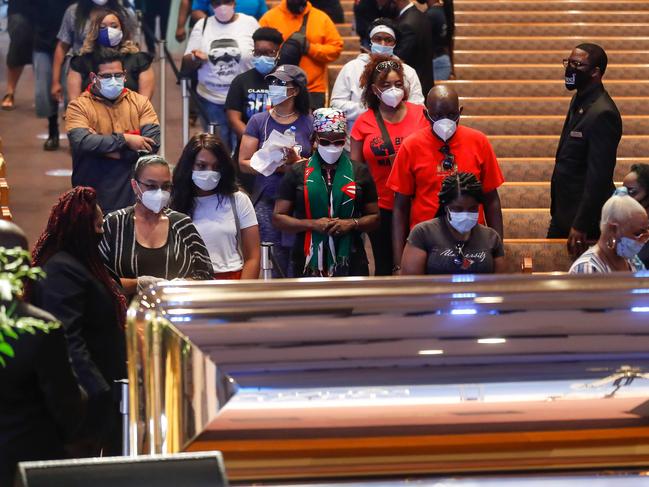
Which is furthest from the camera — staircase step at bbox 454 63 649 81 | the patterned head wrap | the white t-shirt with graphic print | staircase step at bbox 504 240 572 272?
staircase step at bbox 454 63 649 81

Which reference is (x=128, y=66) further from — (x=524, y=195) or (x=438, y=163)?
(x=524, y=195)

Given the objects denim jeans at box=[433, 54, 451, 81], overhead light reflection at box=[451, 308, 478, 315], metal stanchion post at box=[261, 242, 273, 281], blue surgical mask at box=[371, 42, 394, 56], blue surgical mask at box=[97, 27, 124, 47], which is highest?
overhead light reflection at box=[451, 308, 478, 315]

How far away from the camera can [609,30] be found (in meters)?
11.3

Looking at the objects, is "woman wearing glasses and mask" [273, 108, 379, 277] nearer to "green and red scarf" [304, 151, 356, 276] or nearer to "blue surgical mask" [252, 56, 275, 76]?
"green and red scarf" [304, 151, 356, 276]

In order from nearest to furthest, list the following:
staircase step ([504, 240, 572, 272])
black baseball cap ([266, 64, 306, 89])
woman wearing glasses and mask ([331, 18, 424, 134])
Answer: staircase step ([504, 240, 572, 272]) → black baseball cap ([266, 64, 306, 89]) → woman wearing glasses and mask ([331, 18, 424, 134])

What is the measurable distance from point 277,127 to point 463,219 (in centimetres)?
205

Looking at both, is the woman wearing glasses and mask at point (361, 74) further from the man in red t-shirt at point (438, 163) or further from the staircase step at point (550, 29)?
the staircase step at point (550, 29)

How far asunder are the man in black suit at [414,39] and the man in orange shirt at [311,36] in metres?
0.49

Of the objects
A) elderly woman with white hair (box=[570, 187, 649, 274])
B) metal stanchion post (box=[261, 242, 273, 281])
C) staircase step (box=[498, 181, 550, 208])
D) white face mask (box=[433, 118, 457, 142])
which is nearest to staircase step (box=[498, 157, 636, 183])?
staircase step (box=[498, 181, 550, 208])

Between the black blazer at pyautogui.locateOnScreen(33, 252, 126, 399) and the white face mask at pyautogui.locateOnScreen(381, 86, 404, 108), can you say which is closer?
the black blazer at pyautogui.locateOnScreen(33, 252, 126, 399)

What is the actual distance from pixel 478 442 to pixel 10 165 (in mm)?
9394

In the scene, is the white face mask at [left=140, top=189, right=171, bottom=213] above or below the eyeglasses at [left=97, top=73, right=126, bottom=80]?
below

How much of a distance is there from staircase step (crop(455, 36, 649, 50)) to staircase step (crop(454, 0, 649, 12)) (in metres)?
0.55

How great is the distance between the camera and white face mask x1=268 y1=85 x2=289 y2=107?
709 cm
